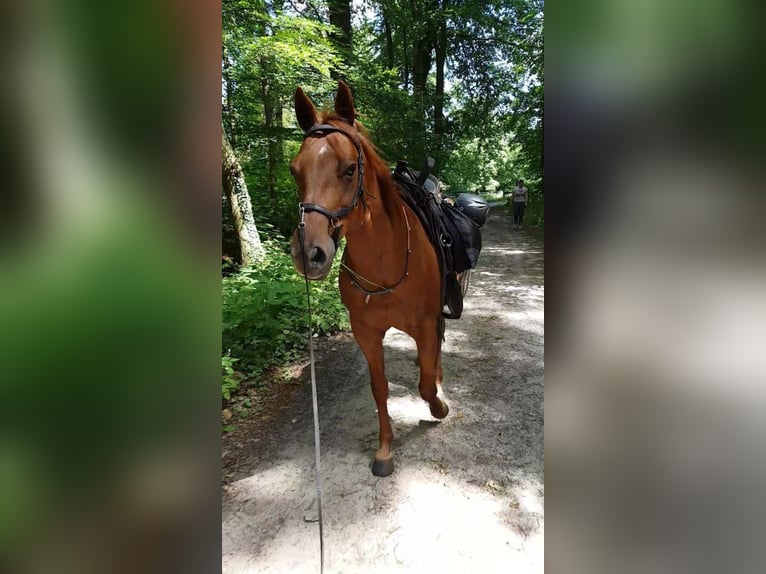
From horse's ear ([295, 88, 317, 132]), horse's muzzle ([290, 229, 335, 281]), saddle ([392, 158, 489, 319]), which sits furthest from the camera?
saddle ([392, 158, 489, 319])

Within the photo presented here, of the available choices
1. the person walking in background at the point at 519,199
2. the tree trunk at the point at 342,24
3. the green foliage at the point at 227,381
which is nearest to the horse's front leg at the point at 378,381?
the green foliage at the point at 227,381

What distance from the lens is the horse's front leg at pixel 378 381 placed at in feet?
8.34

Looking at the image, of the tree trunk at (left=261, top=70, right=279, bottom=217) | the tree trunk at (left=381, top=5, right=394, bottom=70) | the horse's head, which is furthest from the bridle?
the tree trunk at (left=381, top=5, right=394, bottom=70)

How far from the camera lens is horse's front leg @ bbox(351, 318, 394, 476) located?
2541 mm

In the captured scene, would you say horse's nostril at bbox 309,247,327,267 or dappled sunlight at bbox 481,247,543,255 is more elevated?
horse's nostril at bbox 309,247,327,267

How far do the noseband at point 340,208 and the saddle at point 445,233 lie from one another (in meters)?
0.91

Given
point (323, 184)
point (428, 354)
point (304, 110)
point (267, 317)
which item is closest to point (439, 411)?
point (428, 354)

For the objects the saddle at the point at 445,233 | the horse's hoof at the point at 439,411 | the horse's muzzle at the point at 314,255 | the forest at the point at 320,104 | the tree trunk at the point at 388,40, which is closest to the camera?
the horse's muzzle at the point at 314,255

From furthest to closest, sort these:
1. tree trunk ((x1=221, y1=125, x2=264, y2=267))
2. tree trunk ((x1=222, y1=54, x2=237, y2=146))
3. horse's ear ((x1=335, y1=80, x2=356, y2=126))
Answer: tree trunk ((x1=221, y1=125, x2=264, y2=267)) → tree trunk ((x1=222, y1=54, x2=237, y2=146)) → horse's ear ((x1=335, y1=80, x2=356, y2=126))

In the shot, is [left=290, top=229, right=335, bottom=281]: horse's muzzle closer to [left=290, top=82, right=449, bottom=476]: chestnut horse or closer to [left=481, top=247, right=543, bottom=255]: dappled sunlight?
[left=290, top=82, right=449, bottom=476]: chestnut horse

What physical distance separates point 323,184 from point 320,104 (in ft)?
13.6

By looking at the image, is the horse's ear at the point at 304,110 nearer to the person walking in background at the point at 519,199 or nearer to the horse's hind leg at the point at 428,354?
the horse's hind leg at the point at 428,354
